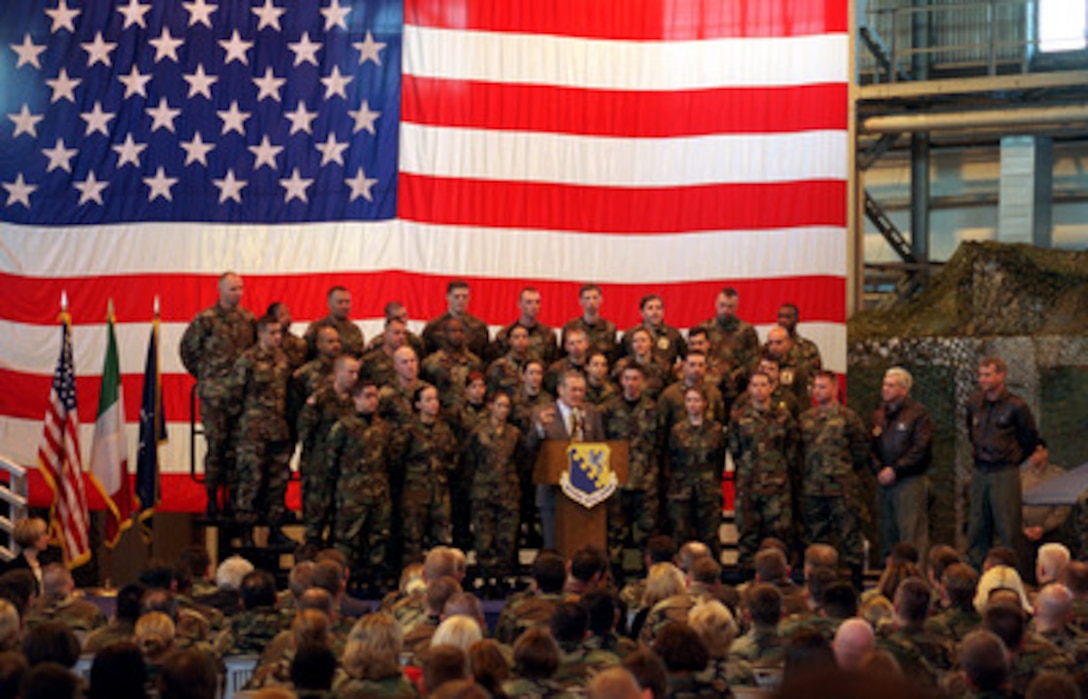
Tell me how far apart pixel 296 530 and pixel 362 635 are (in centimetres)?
1125

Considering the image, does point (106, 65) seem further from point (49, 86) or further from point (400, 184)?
point (400, 184)

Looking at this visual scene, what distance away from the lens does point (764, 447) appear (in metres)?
11.2

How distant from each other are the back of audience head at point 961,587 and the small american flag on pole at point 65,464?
6.72 metres

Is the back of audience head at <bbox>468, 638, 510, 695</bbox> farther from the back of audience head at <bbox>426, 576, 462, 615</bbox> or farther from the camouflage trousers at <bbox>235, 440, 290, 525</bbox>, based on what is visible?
the camouflage trousers at <bbox>235, 440, 290, 525</bbox>

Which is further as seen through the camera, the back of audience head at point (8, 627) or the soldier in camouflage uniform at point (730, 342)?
the soldier in camouflage uniform at point (730, 342)

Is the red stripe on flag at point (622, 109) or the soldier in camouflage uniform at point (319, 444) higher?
the red stripe on flag at point (622, 109)

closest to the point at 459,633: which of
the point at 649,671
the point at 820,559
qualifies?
the point at 649,671

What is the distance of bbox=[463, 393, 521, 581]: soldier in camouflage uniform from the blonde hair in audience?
218 inches

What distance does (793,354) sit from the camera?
11812mm

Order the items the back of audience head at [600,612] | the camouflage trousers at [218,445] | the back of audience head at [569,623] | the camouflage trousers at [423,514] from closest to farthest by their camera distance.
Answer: the back of audience head at [569,623]
the back of audience head at [600,612]
the camouflage trousers at [423,514]
the camouflage trousers at [218,445]

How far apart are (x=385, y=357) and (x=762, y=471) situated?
9.13ft

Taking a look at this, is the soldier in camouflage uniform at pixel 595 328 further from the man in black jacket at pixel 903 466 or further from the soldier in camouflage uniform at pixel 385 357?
the man in black jacket at pixel 903 466

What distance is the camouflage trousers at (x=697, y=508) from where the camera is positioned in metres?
11.2

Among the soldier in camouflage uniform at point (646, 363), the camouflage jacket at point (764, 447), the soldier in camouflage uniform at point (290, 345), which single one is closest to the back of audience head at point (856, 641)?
the camouflage jacket at point (764, 447)
